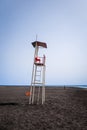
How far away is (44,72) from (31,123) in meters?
6.05

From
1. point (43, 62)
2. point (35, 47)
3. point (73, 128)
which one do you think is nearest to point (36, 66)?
point (43, 62)

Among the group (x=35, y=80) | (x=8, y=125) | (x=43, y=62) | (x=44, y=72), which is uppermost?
(x=43, y=62)

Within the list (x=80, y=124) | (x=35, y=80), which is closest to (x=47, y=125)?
(x=80, y=124)

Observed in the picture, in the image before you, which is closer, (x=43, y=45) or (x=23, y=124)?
(x=23, y=124)

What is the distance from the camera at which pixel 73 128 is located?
591 cm

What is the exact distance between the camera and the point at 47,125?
632 cm

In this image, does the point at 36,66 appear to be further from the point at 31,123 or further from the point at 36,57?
the point at 31,123

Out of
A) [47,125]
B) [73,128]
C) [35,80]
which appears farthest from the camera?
[35,80]

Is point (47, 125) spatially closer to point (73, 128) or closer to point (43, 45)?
point (73, 128)

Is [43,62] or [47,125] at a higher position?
[43,62]

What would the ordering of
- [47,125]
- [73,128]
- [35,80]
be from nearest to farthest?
[73,128] < [47,125] < [35,80]

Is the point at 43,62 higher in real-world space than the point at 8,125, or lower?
higher

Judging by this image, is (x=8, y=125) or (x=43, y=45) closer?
(x=8, y=125)

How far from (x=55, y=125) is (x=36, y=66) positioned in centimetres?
662
